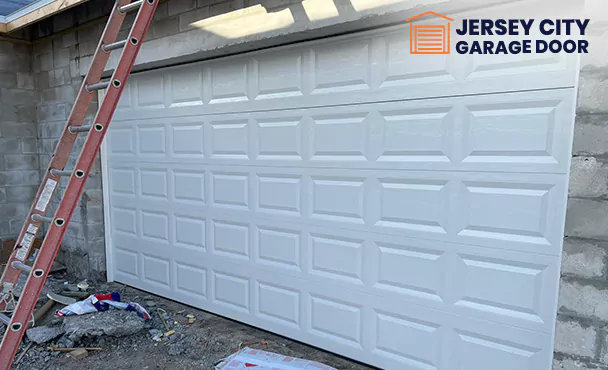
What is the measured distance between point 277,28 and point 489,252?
201 centimetres

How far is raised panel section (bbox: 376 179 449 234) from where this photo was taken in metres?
2.44

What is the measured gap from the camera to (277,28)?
2840mm

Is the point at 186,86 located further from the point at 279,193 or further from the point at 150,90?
the point at 279,193

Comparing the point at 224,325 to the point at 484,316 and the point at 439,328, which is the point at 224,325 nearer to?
the point at 439,328

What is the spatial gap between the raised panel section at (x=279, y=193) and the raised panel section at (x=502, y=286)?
4.04 feet

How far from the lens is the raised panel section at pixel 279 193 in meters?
3.04

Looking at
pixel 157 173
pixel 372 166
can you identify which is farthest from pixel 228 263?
pixel 372 166

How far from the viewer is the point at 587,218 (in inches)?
69.9

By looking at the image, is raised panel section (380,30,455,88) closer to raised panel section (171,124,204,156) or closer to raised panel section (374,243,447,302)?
raised panel section (374,243,447,302)

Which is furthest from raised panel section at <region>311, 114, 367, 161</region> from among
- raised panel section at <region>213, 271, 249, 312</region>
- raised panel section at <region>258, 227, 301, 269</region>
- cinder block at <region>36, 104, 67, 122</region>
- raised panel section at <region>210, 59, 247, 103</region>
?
cinder block at <region>36, 104, 67, 122</region>

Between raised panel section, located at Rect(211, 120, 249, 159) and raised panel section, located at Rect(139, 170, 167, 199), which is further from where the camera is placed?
raised panel section, located at Rect(139, 170, 167, 199)

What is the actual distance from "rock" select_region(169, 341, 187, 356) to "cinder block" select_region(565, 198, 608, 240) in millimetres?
2659

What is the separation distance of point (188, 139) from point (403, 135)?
2030 mm

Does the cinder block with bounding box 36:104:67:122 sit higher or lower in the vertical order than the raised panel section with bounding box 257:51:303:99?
lower
